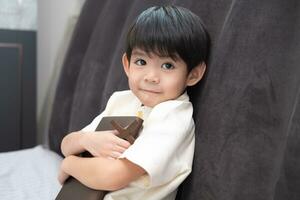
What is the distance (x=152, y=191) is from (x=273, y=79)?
308mm

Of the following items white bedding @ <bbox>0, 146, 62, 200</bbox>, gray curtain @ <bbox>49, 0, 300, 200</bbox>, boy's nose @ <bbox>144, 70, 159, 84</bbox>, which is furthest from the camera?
white bedding @ <bbox>0, 146, 62, 200</bbox>

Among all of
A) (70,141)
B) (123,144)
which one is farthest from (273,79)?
(70,141)

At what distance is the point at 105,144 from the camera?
30.3 inches

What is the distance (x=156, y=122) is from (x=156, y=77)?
0.31 feet

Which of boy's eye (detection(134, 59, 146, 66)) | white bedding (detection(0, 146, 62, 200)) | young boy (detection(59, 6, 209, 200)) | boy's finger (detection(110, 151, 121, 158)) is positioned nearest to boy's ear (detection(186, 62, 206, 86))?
young boy (detection(59, 6, 209, 200))

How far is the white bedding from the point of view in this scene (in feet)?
3.78

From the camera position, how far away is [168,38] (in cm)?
75

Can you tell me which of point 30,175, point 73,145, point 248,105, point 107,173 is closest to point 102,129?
point 73,145

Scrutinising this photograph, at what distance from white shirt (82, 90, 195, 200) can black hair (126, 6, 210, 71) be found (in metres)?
0.10

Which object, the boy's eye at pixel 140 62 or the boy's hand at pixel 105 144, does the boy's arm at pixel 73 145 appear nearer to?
the boy's hand at pixel 105 144

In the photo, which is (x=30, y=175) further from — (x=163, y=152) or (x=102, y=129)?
(x=163, y=152)

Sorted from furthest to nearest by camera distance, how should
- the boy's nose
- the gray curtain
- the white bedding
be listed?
the white bedding, the boy's nose, the gray curtain

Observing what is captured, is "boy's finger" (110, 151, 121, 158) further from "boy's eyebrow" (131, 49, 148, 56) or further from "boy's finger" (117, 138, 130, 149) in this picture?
"boy's eyebrow" (131, 49, 148, 56)

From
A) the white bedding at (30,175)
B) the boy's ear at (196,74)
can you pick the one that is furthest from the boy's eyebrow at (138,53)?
the white bedding at (30,175)
